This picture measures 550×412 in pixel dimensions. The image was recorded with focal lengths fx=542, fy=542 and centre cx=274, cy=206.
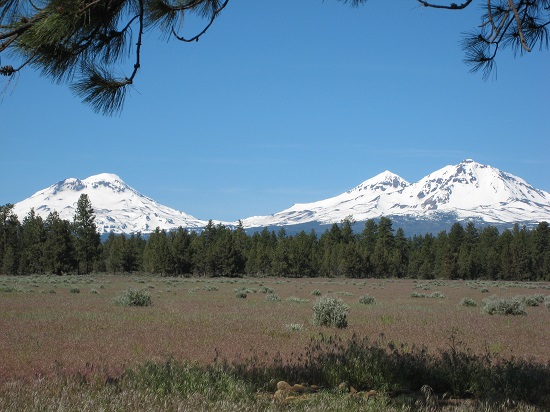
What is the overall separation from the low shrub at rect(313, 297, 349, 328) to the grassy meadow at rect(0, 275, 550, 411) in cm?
38

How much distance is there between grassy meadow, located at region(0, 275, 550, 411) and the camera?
18.0 ft

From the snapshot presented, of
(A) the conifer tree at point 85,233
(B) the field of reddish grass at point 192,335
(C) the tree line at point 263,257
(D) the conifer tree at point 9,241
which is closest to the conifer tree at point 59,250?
(C) the tree line at point 263,257

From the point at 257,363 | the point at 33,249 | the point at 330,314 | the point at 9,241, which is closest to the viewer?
the point at 257,363

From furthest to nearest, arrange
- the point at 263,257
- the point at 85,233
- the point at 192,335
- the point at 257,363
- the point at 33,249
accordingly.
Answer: the point at 263,257, the point at 33,249, the point at 85,233, the point at 192,335, the point at 257,363

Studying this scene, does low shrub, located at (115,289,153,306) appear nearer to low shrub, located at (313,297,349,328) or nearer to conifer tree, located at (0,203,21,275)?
low shrub, located at (313,297,349,328)

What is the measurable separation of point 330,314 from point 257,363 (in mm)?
8711

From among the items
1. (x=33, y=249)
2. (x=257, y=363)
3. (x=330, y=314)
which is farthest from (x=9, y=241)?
(x=257, y=363)

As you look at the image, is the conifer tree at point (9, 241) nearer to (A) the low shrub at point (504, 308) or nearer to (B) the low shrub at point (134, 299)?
(B) the low shrub at point (134, 299)

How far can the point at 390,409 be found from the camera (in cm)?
532

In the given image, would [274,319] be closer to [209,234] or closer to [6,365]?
[6,365]

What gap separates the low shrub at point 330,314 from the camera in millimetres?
16498

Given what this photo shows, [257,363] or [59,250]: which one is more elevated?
[59,250]

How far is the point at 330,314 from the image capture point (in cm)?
1678

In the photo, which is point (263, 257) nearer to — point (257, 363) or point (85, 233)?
point (85, 233)
